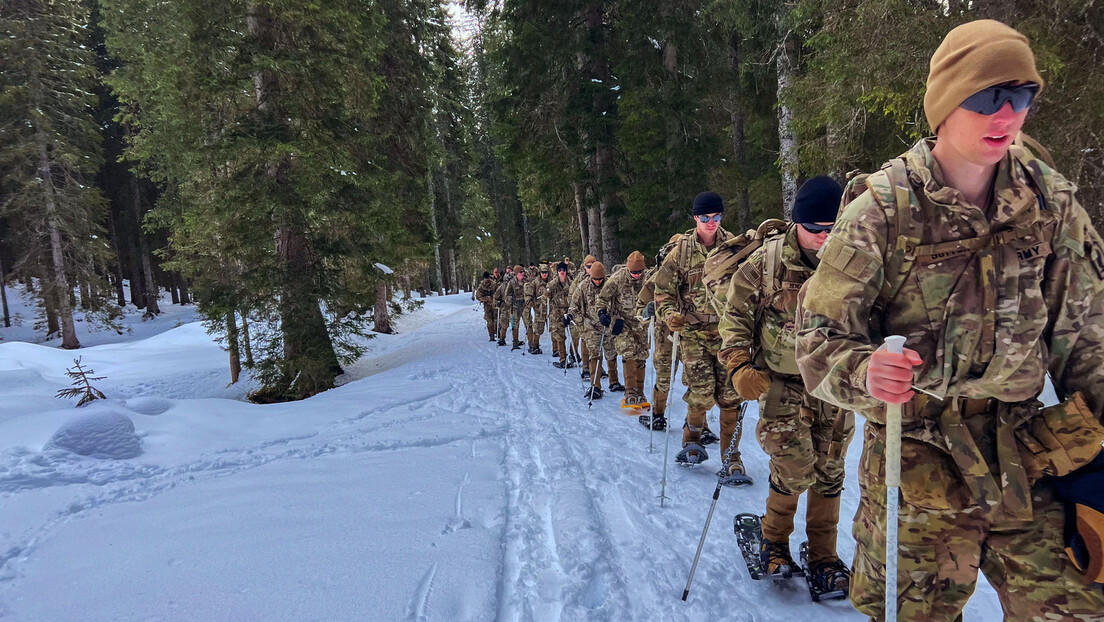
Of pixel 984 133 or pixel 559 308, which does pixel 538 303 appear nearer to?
pixel 559 308

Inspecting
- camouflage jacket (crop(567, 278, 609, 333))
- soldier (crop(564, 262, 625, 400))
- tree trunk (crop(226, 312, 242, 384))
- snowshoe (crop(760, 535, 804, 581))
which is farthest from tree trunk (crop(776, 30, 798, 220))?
tree trunk (crop(226, 312, 242, 384))

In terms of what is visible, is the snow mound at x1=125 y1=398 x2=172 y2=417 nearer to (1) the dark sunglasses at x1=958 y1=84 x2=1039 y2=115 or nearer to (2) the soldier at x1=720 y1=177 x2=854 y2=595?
(2) the soldier at x1=720 y1=177 x2=854 y2=595

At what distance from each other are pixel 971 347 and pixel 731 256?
7.88ft

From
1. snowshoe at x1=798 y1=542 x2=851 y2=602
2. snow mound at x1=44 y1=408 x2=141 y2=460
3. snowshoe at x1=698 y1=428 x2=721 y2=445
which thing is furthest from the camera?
snowshoe at x1=698 y1=428 x2=721 y2=445

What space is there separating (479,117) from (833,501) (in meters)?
32.7

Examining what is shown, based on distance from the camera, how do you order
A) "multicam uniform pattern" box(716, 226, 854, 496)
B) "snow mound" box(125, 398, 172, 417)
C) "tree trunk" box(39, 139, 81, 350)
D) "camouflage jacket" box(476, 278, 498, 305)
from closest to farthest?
"multicam uniform pattern" box(716, 226, 854, 496), "snow mound" box(125, 398, 172, 417), "camouflage jacket" box(476, 278, 498, 305), "tree trunk" box(39, 139, 81, 350)

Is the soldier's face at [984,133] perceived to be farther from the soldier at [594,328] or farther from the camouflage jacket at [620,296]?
the soldier at [594,328]

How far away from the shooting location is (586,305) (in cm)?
1017

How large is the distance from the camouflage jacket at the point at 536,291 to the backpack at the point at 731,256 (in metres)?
11.0

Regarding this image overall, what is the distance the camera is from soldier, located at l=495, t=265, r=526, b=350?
54.5ft

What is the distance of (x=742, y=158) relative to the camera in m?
16.9

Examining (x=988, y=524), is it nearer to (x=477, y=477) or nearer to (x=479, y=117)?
(x=477, y=477)

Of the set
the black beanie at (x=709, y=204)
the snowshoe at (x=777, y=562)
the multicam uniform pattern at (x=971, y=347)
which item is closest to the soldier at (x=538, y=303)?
the black beanie at (x=709, y=204)

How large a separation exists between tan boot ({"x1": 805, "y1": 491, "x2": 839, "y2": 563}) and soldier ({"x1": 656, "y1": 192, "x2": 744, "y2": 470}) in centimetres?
160
